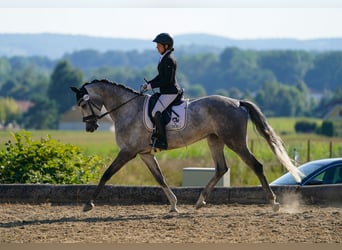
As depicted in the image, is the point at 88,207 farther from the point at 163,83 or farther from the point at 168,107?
the point at 163,83

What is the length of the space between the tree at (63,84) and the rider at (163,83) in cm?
11207

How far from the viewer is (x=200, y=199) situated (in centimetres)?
1548

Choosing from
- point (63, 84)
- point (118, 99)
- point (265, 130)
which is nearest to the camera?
point (265, 130)

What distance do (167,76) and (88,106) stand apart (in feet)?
5.47

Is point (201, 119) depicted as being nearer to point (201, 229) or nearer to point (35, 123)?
point (201, 229)

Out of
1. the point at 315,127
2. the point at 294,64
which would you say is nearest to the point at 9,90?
the point at 294,64

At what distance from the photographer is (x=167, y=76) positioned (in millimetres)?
14820

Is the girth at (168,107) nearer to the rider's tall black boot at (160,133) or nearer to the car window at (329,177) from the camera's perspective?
the rider's tall black boot at (160,133)

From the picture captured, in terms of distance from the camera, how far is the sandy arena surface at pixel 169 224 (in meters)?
12.2

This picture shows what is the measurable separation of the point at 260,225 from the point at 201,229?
0.85m

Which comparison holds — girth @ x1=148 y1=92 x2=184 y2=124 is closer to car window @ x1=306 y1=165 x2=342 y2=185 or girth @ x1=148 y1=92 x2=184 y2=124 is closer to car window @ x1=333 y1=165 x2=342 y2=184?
car window @ x1=306 y1=165 x2=342 y2=185

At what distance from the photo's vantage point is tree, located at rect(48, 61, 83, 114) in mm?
132500

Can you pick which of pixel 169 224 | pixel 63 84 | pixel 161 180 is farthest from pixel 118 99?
pixel 63 84

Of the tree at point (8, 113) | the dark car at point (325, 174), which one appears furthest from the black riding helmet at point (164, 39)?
the tree at point (8, 113)
